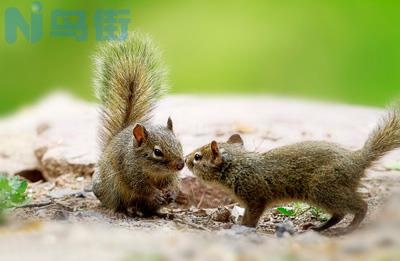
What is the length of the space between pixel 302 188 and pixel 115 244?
196 centimetres

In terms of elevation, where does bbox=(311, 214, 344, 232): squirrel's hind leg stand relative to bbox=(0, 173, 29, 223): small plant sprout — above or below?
below

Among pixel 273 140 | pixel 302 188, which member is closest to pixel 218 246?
pixel 302 188

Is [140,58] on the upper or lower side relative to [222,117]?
upper

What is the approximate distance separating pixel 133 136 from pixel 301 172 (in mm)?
1358

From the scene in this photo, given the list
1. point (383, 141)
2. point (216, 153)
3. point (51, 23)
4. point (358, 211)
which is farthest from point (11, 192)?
point (51, 23)

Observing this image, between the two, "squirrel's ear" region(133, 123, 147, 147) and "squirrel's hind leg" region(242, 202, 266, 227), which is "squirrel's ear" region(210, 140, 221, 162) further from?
"squirrel's ear" region(133, 123, 147, 147)

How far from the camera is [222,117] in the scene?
8383mm

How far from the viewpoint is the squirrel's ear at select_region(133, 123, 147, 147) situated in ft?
18.4

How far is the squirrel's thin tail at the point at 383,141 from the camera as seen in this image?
5.03m

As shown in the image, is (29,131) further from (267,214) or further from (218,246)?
(218,246)

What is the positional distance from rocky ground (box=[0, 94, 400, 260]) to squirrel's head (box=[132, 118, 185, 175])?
398 millimetres

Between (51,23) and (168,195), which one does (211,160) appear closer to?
(168,195)

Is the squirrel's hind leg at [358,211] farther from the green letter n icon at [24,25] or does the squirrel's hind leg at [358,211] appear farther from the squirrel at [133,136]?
the green letter n icon at [24,25]

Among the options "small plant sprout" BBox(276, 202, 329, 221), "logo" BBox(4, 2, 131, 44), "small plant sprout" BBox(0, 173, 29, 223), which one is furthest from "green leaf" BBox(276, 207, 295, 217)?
"logo" BBox(4, 2, 131, 44)
